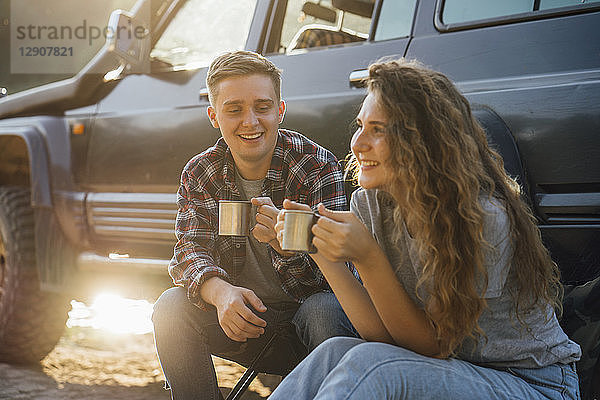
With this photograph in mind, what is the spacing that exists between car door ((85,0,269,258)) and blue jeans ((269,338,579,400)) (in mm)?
1590

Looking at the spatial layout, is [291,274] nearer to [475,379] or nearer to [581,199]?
[475,379]

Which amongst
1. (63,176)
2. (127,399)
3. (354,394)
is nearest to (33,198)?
(63,176)

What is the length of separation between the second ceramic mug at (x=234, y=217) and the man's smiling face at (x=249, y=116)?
0.35m

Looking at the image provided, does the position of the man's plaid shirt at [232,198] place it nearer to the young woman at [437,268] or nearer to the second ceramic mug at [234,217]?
the second ceramic mug at [234,217]

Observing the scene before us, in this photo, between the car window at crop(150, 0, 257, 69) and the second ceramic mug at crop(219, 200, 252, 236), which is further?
the car window at crop(150, 0, 257, 69)


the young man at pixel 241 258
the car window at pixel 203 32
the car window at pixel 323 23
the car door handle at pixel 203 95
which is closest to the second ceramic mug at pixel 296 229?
the young man at pixel 241 258

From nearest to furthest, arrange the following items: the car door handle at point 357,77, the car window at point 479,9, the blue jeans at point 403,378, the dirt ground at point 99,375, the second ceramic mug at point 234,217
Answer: the blue jeans at point 403,378 → the second ceramic mug at point 234,217 → the car window at point 479,9 → the car door handle at point 357,77 → the dirt ground at point 99,375

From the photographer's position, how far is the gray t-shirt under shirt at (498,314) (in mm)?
1570

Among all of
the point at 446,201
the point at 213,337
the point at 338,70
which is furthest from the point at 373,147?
the point at 338,70

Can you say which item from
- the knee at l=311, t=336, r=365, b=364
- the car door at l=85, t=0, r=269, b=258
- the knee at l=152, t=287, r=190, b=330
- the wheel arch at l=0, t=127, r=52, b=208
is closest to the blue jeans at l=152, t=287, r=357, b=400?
the knee at l=152, t=287, r=190, b=330

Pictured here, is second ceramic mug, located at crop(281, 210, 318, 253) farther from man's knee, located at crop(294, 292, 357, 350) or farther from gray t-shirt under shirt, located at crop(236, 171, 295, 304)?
gray t-shirt under shirt, located at crop(236, 171, 295, 304)

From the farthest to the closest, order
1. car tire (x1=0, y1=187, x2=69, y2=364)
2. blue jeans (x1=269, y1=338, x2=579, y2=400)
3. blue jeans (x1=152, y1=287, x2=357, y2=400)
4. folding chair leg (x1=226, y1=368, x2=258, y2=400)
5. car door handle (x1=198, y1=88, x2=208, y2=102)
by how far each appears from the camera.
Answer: car tire (x1=0, y1=187, x2=69, y2=364) → car door handle (x1=198, y1=88, x2=208, y2=102) → folding chair leg (x1=226, y1=368, x2=258, y2=400) → blue jeans (x1=152, y1=287, x2=357, y2=400) → blue jeans (x1=269, y1=338, x2=579, y2=400)

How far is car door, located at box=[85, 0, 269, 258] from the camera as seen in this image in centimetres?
309

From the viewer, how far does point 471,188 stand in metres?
1.57
